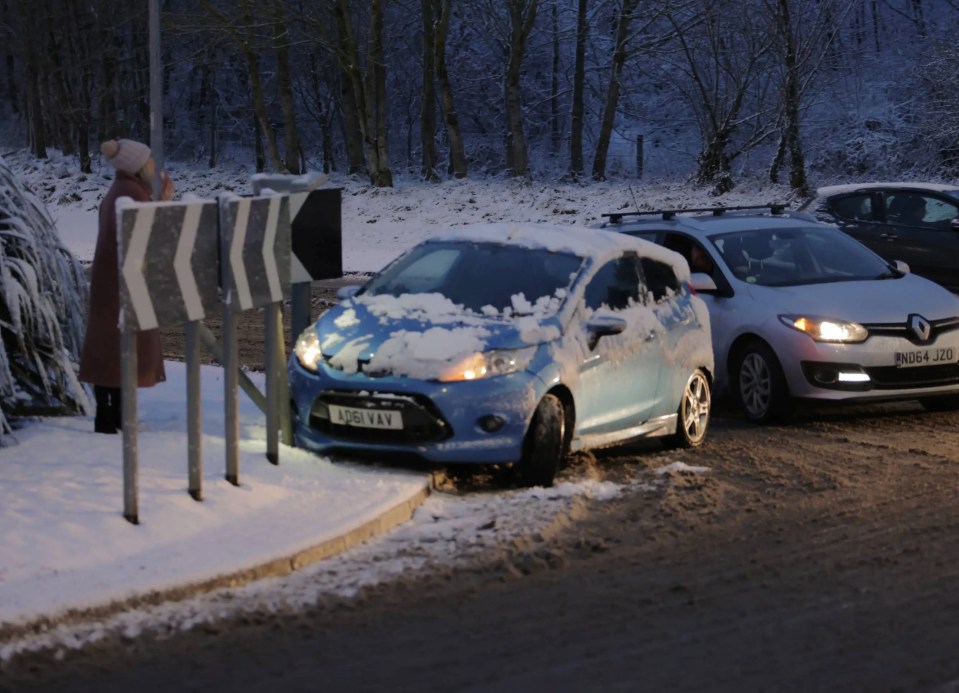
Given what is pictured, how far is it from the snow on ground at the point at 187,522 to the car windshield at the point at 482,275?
1.28 m

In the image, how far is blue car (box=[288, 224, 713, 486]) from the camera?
27.2 feet

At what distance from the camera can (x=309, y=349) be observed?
9016 mm

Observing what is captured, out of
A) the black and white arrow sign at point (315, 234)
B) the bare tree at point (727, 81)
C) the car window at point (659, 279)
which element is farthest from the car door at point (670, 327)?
the bare tree at point (727, 81)

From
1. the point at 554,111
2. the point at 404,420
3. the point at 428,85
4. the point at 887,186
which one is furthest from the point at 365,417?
the point at 554,111

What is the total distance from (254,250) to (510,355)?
1583 mm

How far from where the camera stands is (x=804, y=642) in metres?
5.49

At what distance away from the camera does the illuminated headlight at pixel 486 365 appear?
8297 mm

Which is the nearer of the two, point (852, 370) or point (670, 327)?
point (670, 327)

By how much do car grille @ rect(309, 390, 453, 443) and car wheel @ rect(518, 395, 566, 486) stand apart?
0.49 m

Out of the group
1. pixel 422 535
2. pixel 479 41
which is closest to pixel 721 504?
pixel 422 535

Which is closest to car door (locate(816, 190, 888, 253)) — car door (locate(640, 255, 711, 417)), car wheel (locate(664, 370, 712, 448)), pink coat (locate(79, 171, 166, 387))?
car door (locate(640, 255, 711, 417))

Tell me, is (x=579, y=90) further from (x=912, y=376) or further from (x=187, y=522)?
(x=187, y=522)

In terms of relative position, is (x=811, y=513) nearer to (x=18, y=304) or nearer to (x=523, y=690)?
(x=523, y=690)

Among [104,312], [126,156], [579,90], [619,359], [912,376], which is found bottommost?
[912,376]
